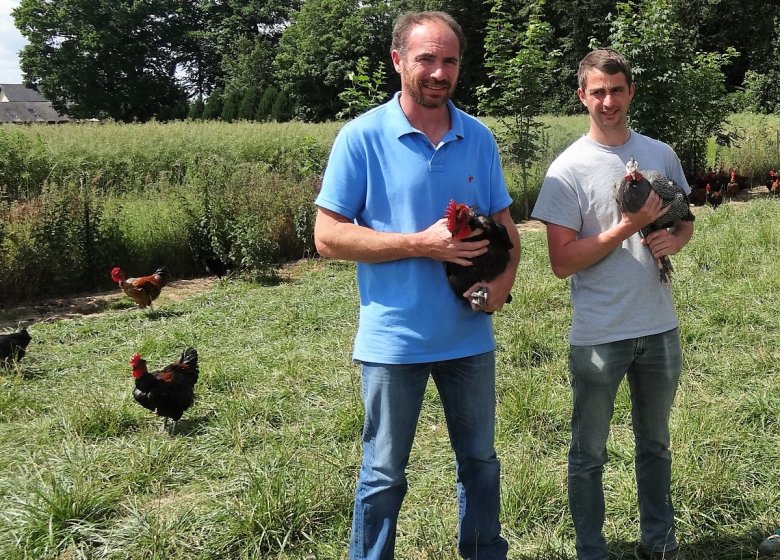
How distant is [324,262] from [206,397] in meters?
5.30

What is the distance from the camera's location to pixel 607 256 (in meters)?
2.27

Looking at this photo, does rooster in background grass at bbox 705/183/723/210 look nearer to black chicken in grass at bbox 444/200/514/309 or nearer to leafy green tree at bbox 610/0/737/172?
leafy green tree at bbox 610/0/737/172

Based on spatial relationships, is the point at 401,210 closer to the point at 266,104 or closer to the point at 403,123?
the point at 403,123

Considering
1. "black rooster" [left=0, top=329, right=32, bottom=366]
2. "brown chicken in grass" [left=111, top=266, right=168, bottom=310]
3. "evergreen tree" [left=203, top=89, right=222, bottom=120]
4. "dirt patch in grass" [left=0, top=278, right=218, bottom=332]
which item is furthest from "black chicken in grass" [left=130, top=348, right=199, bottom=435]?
"evergreen tree" [left=203, top=89, right=222, bottom=120]

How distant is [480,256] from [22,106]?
60.8 metres

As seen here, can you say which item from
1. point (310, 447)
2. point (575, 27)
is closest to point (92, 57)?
point (575, 27)

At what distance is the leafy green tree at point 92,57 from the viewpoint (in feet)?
143

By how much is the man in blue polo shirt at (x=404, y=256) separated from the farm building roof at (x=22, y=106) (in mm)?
53259

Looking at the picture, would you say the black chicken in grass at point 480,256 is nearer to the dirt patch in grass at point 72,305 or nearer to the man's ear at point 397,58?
the man's ear at point 397,58

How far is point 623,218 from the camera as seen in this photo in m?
2.10

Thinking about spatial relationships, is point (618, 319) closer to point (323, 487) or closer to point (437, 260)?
point (437, 260)

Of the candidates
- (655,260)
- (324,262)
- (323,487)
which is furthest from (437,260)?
(324,262)

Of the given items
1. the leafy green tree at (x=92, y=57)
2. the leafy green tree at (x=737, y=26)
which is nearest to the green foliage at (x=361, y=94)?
the leafy green tree at (x=737, y=26)

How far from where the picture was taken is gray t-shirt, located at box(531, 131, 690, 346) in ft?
7.24
